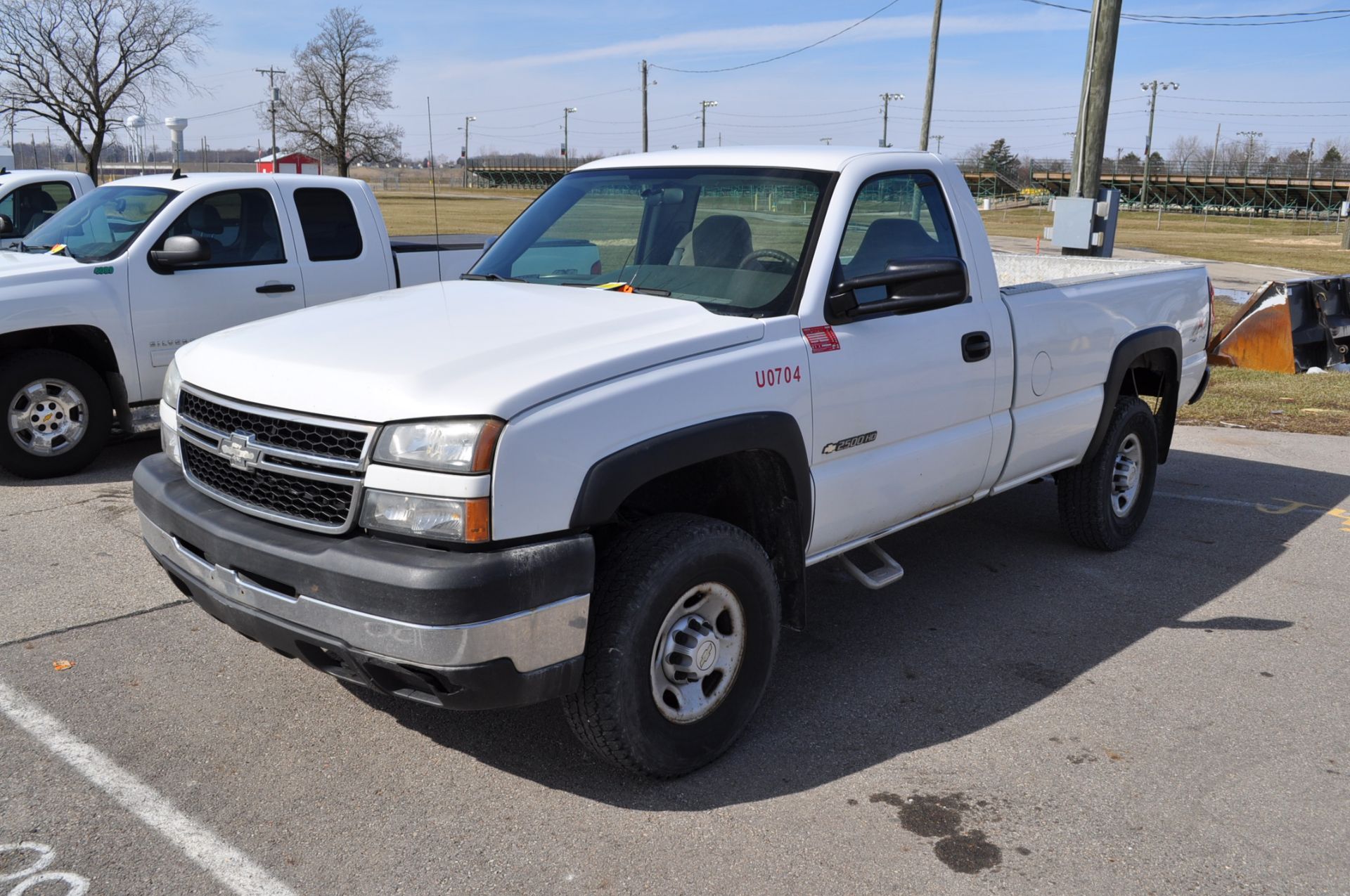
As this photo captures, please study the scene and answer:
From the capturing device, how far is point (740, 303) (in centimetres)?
400

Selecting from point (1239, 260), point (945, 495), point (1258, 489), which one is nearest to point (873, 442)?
point (945, 495)

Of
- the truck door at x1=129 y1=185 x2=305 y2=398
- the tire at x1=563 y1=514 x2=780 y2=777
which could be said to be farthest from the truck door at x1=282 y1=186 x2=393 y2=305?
the tire at x1=563 y1=514 x2=780 y2=777

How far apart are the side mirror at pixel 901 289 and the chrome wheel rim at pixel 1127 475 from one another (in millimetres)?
2251

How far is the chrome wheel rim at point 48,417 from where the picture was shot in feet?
23.5

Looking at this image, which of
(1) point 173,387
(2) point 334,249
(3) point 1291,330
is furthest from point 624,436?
(3) point 1291,330

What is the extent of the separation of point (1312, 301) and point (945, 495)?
32.4 ft

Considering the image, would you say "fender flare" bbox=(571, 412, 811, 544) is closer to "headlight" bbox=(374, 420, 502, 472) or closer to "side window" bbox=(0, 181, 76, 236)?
"headlight" bbox=(374, 420, 502, 472)

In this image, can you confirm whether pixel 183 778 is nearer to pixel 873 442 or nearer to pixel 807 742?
pixel 807 742

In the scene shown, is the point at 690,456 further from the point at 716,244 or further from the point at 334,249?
the point at 334,249

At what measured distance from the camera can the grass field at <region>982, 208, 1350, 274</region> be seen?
36.5 m

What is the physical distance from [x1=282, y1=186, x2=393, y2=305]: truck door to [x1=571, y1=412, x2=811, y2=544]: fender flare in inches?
215

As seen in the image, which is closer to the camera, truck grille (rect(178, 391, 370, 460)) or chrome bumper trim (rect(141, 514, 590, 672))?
chrome bumper trim (rect(141, 514, 590, 672))

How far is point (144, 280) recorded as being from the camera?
755 cm

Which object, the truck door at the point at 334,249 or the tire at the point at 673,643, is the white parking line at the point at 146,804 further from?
the truck door at the point at 334,249
